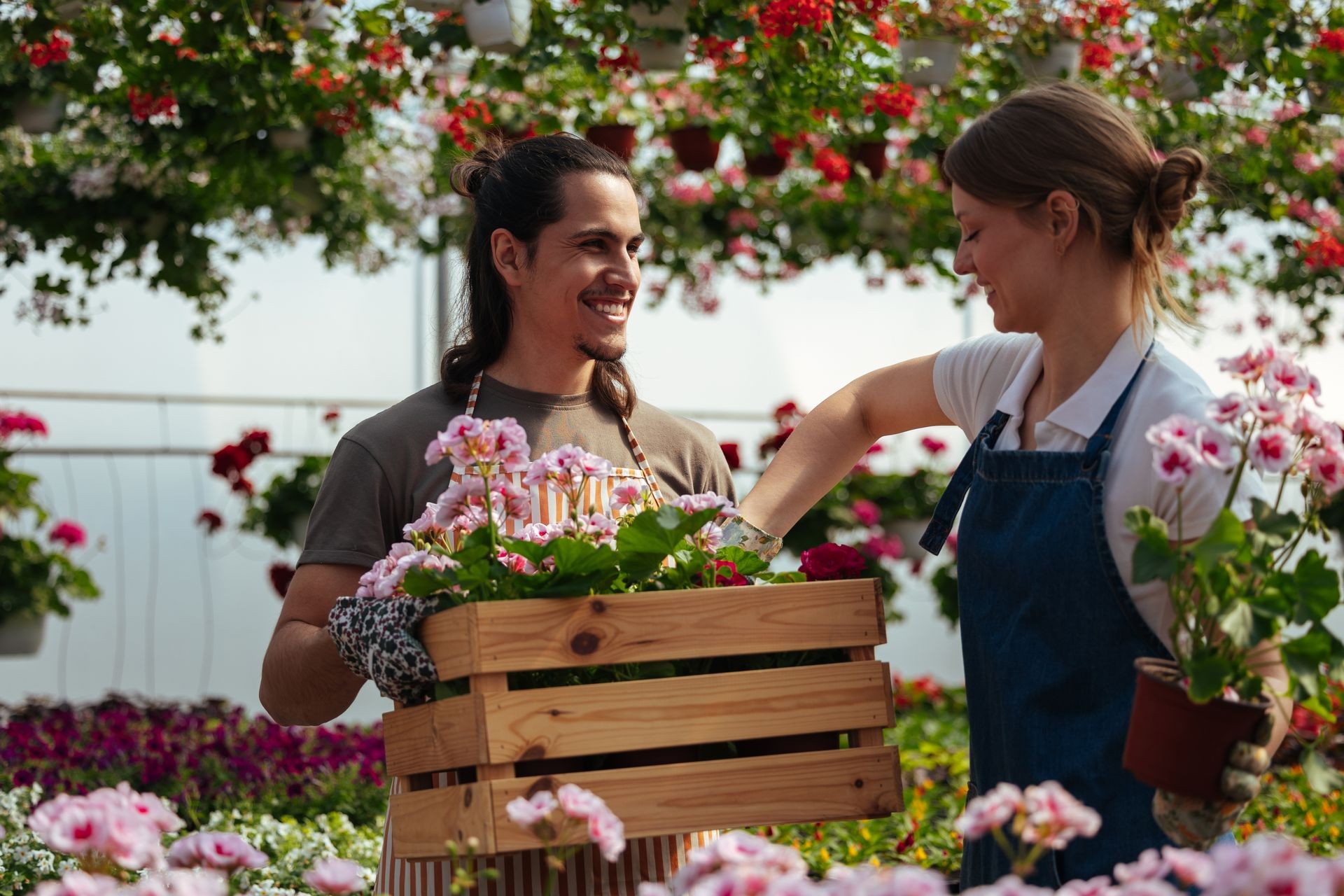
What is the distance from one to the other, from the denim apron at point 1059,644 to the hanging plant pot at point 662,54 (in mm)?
2203

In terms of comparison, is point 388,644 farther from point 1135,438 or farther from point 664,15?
point 664,15

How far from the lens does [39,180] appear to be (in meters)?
4.21

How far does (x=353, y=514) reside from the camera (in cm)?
167

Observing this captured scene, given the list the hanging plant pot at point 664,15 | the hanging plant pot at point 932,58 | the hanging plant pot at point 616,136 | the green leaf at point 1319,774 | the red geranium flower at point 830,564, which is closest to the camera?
the green leaf at point 1319,774

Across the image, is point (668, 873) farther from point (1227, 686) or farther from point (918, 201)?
point (918, 201)

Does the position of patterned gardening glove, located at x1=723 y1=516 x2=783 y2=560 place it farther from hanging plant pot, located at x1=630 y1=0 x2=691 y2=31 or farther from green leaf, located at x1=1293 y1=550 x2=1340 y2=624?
hanging plant pot, located at x1=630 y1=0 x2=691 y2=31

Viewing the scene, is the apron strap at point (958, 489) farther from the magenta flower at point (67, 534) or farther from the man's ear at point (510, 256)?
the magenta flower at point (67, 534)

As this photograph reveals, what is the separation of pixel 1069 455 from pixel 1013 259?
0.69 ft

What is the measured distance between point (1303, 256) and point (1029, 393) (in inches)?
152

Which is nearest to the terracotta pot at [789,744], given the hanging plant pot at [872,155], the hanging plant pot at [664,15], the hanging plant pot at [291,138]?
the hanging plant pot at [664,15]

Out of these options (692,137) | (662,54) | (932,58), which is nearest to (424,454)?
(662,54)

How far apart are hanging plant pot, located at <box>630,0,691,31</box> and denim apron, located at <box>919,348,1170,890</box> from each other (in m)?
1.99

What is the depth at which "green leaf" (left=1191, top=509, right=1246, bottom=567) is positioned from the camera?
1031 millimetres

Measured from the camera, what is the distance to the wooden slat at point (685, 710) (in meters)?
1.25
